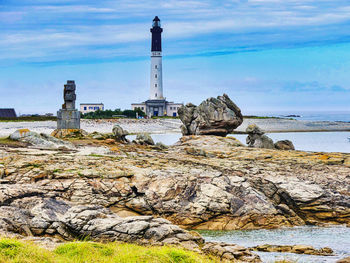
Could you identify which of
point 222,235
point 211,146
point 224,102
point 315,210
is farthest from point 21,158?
→ point 224,102

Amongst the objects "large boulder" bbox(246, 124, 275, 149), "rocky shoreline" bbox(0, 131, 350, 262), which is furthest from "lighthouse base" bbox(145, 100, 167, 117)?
"rocky shoreline" bbox(0, 131, 350, 262)

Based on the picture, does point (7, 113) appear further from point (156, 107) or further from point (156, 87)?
point (156, 107)

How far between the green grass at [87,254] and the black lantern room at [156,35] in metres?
108

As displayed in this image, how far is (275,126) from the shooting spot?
108438 mm

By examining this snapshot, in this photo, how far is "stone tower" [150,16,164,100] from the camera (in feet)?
383

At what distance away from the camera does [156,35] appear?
117m

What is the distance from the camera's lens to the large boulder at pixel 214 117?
36.9 meters

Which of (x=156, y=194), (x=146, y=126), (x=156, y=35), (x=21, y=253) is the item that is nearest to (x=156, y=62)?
(x=156, y=35)

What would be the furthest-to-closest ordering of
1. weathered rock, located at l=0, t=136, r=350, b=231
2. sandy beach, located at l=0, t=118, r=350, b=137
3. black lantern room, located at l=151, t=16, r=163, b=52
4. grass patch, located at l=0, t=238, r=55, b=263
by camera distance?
black lantern room, located at l=151, t=16, r=163, b=52 → sandy beach, located at l=0, t=118, r=350, b=137 → weathered rock, located at l=0, t=136, r=350, b=231 → grass patch, located at l=0, t=238, r=55, b=263

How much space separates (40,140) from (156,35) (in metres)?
93.8

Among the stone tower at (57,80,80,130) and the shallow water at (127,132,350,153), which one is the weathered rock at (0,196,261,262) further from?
the shallow water at (127,132,350,153)

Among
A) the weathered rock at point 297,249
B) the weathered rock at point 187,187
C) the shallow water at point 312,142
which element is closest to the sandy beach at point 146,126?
the shallow water at point 312,142

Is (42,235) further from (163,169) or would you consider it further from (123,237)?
(163,169)

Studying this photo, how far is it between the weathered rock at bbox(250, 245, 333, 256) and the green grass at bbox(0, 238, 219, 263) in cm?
289
